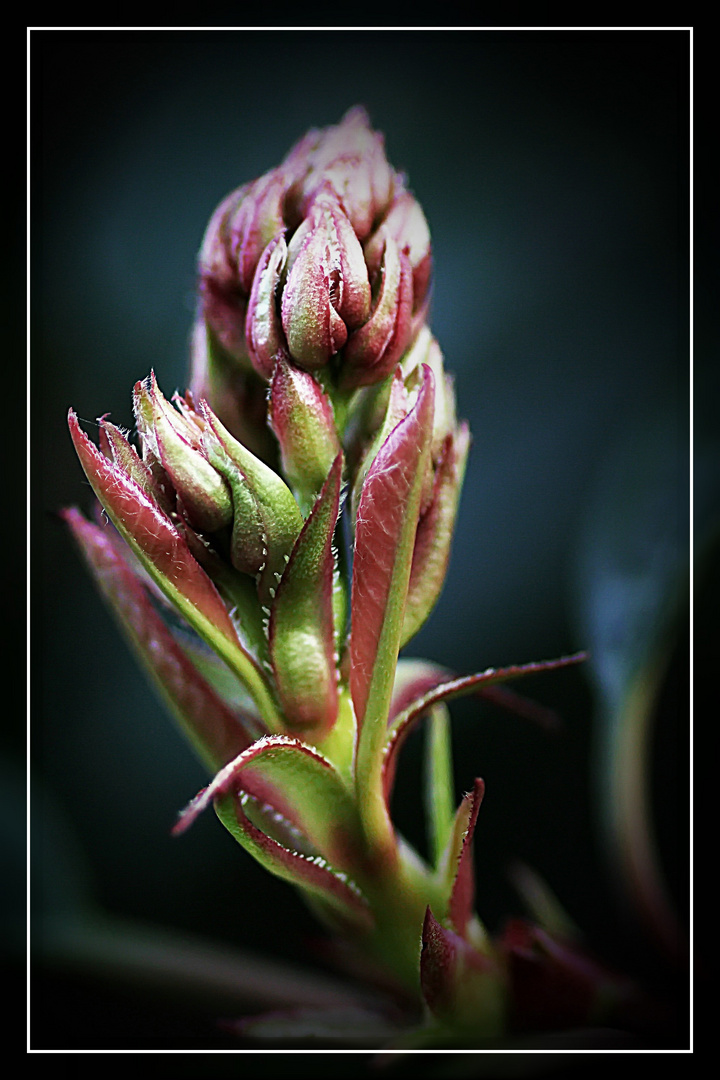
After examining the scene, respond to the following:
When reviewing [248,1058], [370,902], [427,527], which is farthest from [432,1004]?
[427,527]

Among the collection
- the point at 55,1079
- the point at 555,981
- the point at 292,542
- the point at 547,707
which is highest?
the point at 292,542

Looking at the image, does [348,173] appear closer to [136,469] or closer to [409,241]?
[409,241]

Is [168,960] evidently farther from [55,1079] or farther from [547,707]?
[547,707]

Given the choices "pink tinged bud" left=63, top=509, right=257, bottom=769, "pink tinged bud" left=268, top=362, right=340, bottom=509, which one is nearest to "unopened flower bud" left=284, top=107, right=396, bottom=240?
"pink tinged bud" left=268, top=362, right=340, bottom=509

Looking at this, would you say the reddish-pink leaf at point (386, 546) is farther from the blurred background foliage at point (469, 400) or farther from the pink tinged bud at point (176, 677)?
the blurred background foliage at point (469, 400)

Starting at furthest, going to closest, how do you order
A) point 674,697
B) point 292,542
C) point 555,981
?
point 674,697 → point 555,981 → point 292,542

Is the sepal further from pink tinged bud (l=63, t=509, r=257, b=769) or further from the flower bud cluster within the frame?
the flower bud cluster

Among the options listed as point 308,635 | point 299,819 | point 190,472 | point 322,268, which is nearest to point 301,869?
point 299,819
